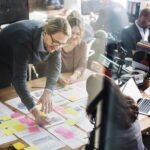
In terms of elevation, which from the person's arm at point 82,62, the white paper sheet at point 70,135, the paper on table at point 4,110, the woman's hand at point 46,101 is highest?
the person's arm at point 82,62

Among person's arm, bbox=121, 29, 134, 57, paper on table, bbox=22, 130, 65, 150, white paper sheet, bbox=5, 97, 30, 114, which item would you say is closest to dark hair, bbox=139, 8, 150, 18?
person's arm, bbox=121, 29, 134, 57

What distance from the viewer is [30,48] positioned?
6.06 feet

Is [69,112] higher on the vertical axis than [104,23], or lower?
lower

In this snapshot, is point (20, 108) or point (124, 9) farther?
point (124, 9)

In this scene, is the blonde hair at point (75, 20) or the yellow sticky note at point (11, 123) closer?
the yellow sticky note at point (11, 123)

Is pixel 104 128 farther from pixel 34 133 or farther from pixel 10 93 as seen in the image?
pixel 10 93

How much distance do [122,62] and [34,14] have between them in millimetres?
1105

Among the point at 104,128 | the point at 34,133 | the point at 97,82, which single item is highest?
the point at 97,82

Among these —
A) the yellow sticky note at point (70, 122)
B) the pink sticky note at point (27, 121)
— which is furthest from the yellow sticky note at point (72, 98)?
the pink sticky note at point (27, 121)

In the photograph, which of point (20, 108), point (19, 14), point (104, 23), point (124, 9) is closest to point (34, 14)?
point (19, 14)

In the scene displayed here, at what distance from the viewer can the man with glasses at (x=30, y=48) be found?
1812mm

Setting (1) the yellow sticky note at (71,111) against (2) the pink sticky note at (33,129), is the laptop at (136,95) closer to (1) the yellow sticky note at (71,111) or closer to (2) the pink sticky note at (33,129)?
(1) the yellow sticky note at (71,111)

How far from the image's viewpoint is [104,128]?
4.93 ft

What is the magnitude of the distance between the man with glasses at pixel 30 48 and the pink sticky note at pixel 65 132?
101mm
